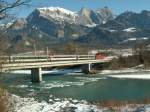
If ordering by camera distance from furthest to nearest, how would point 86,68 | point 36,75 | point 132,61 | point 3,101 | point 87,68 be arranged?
1. point 132,61
2. point 86,68
3. point 87,68
4. point 36,75
5. point 3,101

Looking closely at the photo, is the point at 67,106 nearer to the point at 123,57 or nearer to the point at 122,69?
the point at 122,69

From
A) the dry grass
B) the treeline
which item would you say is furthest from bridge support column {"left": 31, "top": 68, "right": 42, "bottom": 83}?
the dry grass

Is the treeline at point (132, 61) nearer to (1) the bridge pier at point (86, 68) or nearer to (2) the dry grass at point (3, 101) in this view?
(1) the bridge pier at point (86, 68)

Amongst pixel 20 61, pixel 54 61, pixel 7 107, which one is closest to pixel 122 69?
pixel 54 61

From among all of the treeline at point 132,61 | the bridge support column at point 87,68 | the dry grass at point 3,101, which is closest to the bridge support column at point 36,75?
the bridge support column at point 87,68

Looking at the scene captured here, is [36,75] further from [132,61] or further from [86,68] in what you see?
[132,61]

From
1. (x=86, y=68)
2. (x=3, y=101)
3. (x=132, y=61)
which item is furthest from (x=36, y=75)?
(x=3, y=101)

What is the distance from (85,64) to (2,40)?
263 feet

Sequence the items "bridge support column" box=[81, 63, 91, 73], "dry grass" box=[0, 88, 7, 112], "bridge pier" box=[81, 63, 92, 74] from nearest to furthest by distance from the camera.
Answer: "dry grass" box=[0, 88, 7, 112]
"bridge pier" box=[81, 63, 92, 74]
"bridge support column" box=[81, 63, 91, 73]

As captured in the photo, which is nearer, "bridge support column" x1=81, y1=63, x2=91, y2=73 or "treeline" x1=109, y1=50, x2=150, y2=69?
"bridge support column" x1=81, y1=63, x2=91, y2=73

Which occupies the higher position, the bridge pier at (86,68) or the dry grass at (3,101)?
the dry grass at (3,101)

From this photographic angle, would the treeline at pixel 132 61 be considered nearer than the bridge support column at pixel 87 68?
No

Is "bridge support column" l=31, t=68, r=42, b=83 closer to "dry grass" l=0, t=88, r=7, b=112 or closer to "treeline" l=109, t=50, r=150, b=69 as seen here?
"treeline" l=109, t=50, r=150, b=69

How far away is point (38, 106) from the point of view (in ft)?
98.7
